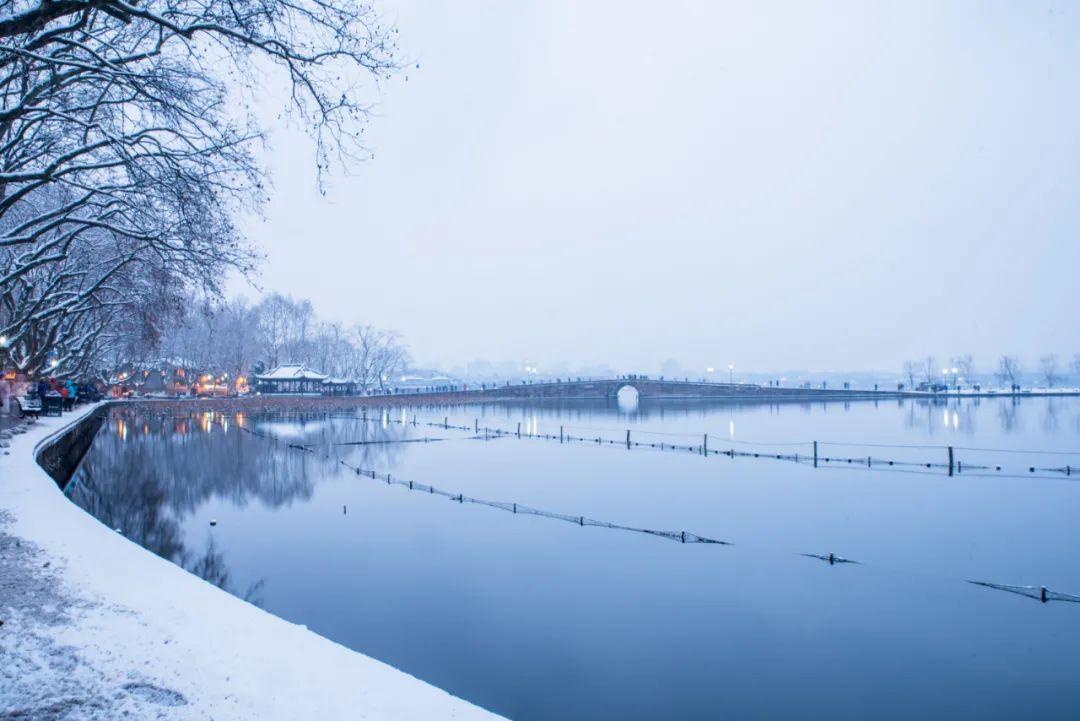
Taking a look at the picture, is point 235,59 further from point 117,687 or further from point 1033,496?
point 1033,496

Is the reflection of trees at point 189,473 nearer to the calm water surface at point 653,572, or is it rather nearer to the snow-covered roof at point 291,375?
the calm water surface at point 653,572

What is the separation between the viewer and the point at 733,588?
46.5 ft

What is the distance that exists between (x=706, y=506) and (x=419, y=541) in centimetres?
1055

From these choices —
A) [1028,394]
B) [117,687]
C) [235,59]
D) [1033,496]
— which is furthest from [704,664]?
[1028,394]

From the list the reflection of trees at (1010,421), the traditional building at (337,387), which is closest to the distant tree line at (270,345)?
the traditional building at (337,387)

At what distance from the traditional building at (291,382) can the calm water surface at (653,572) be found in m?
51.5

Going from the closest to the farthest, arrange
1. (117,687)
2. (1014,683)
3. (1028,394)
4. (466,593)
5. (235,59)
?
(117,687), (235,59), (1014,683), (466,593), (1028,394)


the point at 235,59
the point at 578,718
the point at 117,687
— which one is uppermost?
the point at 235,59

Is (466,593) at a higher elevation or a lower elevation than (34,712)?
lower

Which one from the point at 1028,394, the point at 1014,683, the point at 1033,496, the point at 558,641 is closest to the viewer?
the point at 1014,683

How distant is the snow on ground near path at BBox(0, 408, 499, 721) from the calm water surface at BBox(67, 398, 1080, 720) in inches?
134

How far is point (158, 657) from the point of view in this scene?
6051 millimetres

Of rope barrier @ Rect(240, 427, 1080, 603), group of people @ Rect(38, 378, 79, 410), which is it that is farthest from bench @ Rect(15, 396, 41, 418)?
rope barrier @ Rect(240, 427, 1080, 603)

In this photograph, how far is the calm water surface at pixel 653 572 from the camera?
9.92 m
